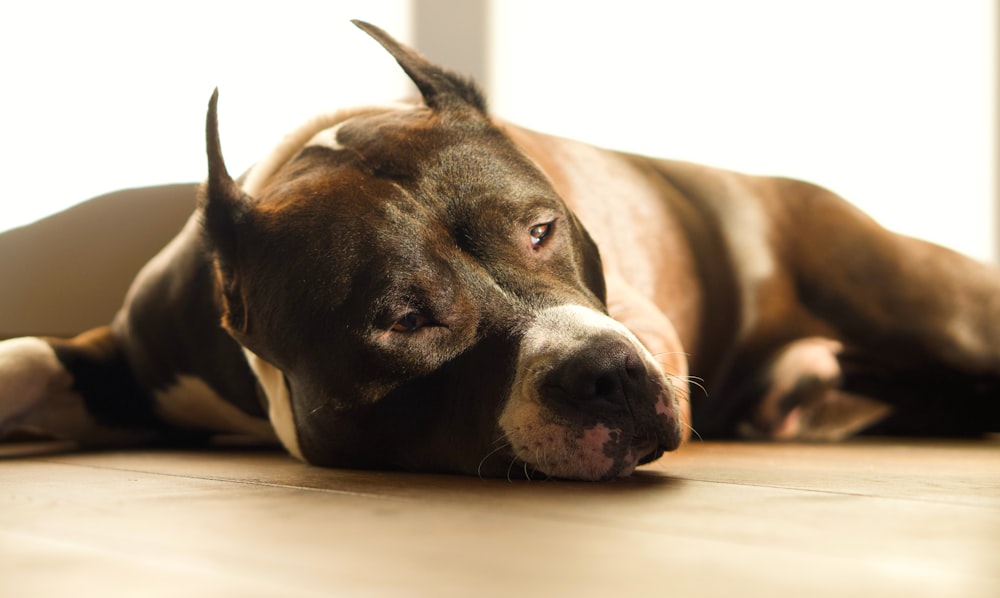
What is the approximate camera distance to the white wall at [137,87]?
3.83 m

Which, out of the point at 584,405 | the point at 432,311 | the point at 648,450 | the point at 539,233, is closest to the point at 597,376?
the point at 584,405

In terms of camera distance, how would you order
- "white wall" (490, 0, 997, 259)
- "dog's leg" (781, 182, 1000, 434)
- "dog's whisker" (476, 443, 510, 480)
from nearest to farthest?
"dog's whisker" (476, 443, 510, 480), "dog's leg" (781, 182, 1000, 434), "white wall" (490, 0, 997, 259)

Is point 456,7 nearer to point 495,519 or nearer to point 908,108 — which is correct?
point 908,108

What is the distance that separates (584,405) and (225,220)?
87 centimetres

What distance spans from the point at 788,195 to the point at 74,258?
244 cm

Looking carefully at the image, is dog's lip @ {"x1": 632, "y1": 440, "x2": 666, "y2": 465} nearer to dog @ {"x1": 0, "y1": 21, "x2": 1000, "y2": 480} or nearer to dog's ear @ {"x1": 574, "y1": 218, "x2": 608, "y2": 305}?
dog @ {"x1": 0, "y1": 21, "x2": 1000, "y2": 480}

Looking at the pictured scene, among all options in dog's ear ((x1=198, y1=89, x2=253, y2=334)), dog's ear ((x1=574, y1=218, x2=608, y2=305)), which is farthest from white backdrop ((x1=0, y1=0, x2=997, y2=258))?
dog's ear ((x1=574, y1=218, x2=608, y2=305))

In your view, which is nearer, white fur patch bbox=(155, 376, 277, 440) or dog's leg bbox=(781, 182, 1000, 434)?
white fur patch bbox=(155, 376, 277, 440)

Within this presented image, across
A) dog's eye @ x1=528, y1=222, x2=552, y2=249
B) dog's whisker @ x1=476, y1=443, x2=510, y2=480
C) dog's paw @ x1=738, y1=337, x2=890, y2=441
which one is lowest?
dog's paw @ x1=738, y1=337, x2=890, y2=441

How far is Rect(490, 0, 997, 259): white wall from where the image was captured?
4.68 meters

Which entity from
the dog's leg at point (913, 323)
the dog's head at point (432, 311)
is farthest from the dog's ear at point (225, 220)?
the dog's leg at point (913, 323)

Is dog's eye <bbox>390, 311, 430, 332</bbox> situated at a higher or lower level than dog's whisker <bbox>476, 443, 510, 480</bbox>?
higher

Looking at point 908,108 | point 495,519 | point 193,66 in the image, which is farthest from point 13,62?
point 908,108

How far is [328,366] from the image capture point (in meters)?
2.15
